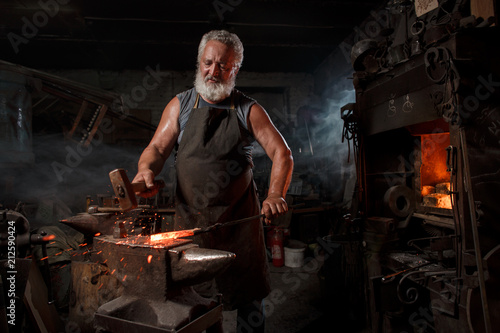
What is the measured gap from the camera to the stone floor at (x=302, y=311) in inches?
144

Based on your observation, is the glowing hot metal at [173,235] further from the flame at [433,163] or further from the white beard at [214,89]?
the flame at [433,163]

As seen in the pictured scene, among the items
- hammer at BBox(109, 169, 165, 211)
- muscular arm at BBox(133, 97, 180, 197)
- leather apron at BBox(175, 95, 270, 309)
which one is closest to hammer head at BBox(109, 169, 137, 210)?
hammer at BBox(109, 169, 165, 211)

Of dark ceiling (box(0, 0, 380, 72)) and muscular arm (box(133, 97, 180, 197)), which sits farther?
dark ceiling (box(0, 0, 380, 72))

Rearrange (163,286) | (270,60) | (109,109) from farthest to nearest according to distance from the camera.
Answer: (270,60) → (109,109) → (163,286)

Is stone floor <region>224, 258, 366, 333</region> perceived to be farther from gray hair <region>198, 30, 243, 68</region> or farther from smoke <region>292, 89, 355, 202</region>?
gray hair <region>198, 30, 243, 68</region>

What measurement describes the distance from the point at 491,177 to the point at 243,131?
2.21 m

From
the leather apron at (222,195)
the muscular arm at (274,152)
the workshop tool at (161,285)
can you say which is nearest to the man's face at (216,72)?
the leather apron at (222,195)

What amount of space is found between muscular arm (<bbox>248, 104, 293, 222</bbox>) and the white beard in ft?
0.86

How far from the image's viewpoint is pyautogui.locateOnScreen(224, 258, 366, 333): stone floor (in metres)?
3.67

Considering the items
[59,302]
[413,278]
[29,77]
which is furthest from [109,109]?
[413,278]

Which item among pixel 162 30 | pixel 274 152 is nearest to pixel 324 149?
pixel 162 30

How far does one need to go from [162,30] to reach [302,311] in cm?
694

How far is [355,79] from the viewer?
156 inches

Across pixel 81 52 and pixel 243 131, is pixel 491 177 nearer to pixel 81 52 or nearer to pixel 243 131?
pixel 243 131
